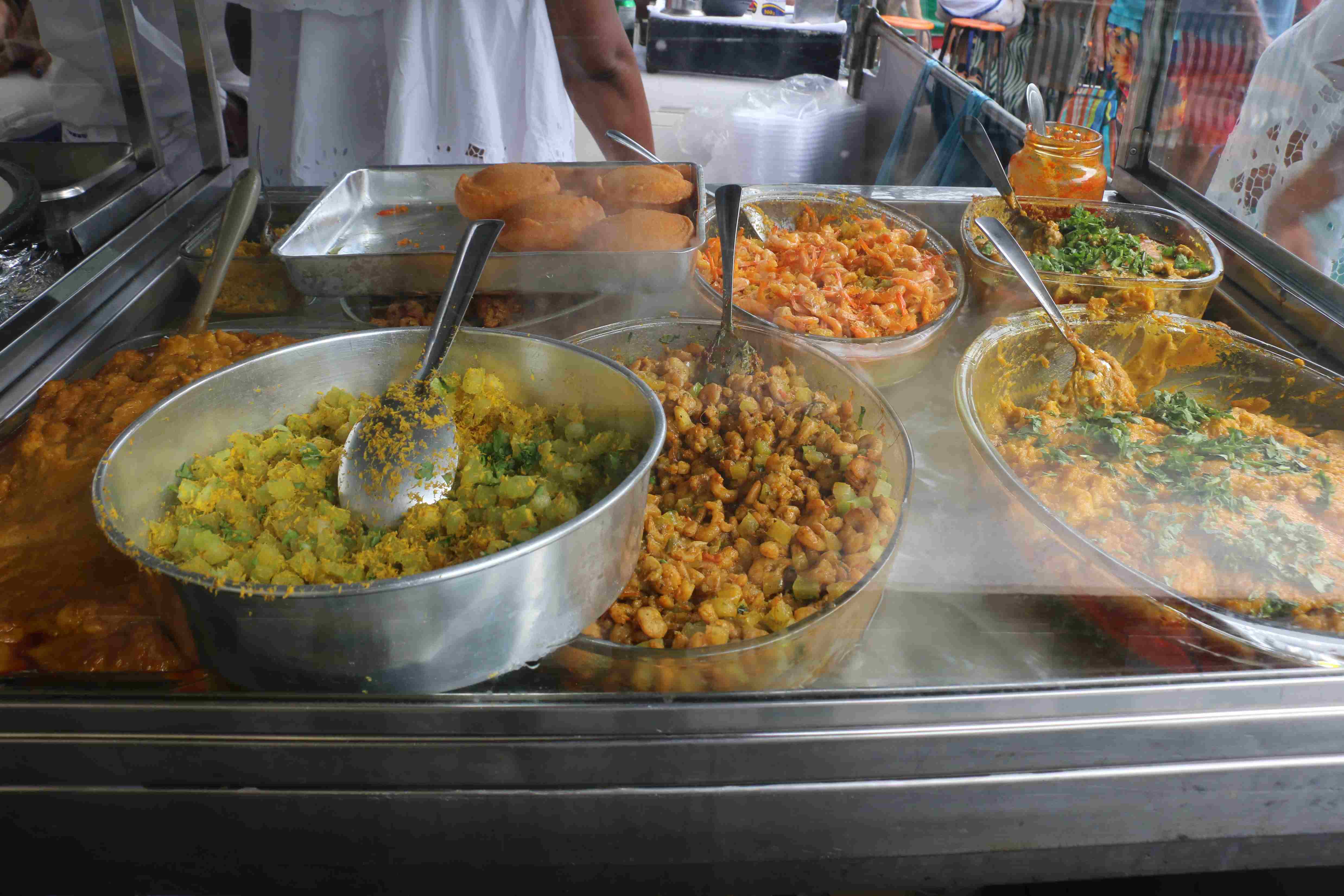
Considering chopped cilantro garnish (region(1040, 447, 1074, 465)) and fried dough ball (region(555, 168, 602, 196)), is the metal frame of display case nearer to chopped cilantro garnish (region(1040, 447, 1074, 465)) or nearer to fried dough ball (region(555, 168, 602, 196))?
fried dough ball (region(555, 168, 602, 196))

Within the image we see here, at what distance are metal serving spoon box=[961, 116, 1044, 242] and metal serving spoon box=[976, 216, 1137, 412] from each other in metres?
0.34

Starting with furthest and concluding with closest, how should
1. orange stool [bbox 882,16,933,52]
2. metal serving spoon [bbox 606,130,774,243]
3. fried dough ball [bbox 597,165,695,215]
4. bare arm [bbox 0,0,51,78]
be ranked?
1. orange stool [bbox 882,16,933,52]
2. bare arm [bbox 0,0,51,78]
3. metal serving spoon [bbox 606,130,774,243]
4. fried dough ball [bbox 597,165,695,215]

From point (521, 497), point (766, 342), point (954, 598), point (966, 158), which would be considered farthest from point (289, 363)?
point (966, 158)

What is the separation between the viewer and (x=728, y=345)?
4.18 feet

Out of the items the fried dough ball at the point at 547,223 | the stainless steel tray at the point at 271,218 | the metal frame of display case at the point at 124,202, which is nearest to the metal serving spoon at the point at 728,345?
the fried dough ball at the point at 547,223

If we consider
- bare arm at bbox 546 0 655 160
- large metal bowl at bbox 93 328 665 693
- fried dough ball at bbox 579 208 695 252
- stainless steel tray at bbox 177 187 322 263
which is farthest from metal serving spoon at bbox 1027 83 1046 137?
stainless steel tray at bbox 177 187 322 263

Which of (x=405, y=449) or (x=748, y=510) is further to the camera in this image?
(x=748, y=510)

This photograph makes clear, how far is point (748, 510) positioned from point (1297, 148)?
75.4 inches

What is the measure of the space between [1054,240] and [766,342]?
2.59ft

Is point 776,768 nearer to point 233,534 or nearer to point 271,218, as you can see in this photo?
point 233,534

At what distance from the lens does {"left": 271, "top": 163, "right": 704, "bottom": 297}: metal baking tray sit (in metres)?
1.24

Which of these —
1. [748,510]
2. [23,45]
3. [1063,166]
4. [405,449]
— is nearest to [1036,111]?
[1063,166]

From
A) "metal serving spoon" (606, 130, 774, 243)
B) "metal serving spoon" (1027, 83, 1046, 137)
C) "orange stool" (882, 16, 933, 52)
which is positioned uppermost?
"orange stool" (882, 16, 933, 52)

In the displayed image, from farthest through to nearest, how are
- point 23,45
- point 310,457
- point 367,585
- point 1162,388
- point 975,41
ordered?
point 975,41 < point 23,45 < point 1162,388 < point 310,457 < point 367,585
